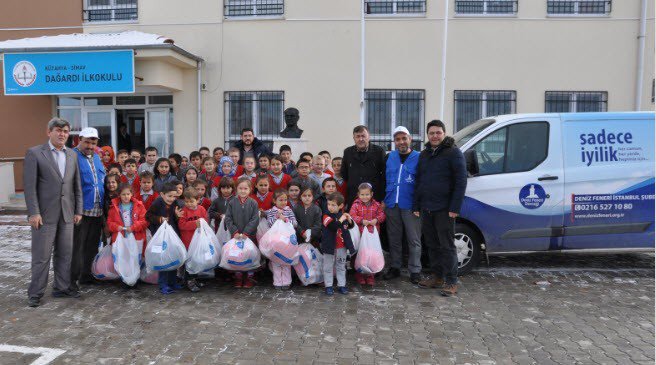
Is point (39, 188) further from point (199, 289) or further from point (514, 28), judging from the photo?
point (514, 28)

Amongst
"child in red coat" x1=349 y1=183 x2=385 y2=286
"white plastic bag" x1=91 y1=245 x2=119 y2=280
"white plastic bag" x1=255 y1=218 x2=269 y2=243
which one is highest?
"child in red coat" x1=349 y1=183 x2=385 y2=286

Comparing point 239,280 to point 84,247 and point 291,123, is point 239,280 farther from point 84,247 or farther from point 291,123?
point 291,123

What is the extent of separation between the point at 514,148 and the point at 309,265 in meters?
2.87

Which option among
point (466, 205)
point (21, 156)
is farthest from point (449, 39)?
point (21, 156)

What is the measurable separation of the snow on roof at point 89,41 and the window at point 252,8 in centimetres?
175

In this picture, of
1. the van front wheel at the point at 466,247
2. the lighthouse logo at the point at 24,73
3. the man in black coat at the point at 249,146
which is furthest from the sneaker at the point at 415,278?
the lighthouse logo at the point at 24,73

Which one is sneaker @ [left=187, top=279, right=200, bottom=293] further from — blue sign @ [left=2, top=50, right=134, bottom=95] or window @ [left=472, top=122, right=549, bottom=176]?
blue sign @ [left=2, top=50, right=134, bottom=95]

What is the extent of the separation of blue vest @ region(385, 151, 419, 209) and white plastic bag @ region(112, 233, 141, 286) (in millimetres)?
2983

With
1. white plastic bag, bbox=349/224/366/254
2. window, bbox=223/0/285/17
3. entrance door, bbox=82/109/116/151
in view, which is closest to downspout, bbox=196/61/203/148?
window, bbox=223/0/285/17

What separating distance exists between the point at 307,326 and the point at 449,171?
227cm

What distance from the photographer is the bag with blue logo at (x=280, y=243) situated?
18.4ft

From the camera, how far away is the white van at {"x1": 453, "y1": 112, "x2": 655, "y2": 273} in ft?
20.4

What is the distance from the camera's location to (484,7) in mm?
12016

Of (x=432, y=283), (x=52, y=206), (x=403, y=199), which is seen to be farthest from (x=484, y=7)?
(x=52, y=206)
